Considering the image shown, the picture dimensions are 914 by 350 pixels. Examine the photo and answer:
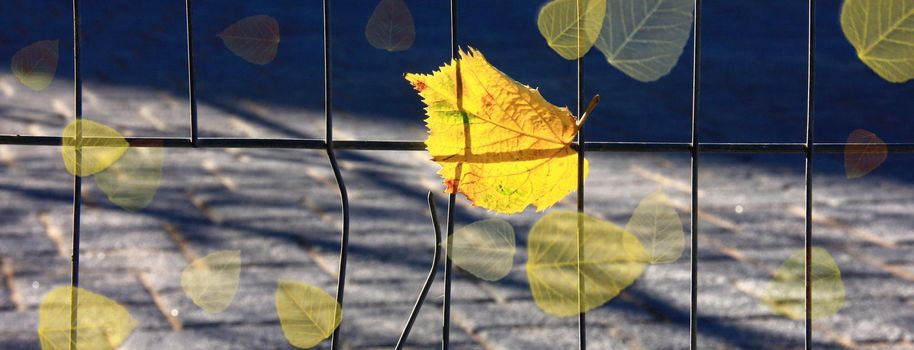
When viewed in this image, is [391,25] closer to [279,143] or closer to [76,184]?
[279,143]

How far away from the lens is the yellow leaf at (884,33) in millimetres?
750

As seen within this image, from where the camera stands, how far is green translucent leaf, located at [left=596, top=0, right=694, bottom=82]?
70 cm

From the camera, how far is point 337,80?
498cm

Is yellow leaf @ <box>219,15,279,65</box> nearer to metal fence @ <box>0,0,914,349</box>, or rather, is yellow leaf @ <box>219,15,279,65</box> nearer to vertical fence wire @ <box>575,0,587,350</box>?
metal fence @ <box>0,0,914,349</box>

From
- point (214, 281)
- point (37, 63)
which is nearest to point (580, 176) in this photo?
point (214, 281)

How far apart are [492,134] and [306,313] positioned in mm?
184

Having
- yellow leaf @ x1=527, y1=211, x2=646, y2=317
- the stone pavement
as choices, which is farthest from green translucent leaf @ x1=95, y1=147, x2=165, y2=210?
the stone pavement

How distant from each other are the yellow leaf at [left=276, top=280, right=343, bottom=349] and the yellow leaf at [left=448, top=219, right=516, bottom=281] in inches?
3.7

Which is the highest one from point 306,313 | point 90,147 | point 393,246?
point 90,147

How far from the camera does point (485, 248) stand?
71 cm

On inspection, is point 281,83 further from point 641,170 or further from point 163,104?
point 641,170

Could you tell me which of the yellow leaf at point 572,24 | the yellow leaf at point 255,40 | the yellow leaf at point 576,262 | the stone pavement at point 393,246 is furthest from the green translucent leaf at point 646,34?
the stone pavement at point 393,246

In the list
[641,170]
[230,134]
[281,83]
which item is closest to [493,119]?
[641,170]

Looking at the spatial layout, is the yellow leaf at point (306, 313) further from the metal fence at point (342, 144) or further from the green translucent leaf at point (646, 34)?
the green translucent leaf at point (646, 34)
